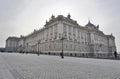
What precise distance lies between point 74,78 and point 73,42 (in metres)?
64.8

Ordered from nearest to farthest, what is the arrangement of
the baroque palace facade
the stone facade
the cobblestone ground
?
the cobblestone ground, the baroque palace facade, the stone facade

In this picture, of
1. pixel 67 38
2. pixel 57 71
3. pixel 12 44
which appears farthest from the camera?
pixel 12 44

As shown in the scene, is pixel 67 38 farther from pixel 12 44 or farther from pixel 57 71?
pixel 12 44

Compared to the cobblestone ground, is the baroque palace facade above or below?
above

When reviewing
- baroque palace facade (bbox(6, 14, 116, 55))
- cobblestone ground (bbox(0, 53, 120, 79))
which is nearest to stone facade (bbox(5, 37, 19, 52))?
baroque palace facade (bbox(6, 14, 116, 55))

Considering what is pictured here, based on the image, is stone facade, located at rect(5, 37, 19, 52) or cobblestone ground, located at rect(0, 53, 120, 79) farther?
stone facade, located at rect(5, 37, 19, 52)

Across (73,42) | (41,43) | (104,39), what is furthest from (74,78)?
(104,39)

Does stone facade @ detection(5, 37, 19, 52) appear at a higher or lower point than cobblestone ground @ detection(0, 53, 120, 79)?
higher

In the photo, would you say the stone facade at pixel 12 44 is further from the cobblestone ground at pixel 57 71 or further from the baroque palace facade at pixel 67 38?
the cobblestone ground at pixel 57 71

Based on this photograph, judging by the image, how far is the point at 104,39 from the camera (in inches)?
4569

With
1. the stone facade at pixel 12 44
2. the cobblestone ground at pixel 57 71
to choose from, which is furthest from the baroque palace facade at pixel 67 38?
the stone facade at pixel 12 44

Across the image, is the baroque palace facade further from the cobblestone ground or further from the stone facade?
the stone facade

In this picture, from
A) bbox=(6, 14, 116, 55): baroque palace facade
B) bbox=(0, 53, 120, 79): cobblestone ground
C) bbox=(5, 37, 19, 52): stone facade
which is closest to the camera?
bbox=(0, 53, 120, 79): cobblestone ground

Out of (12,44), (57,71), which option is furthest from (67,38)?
(12,44)
